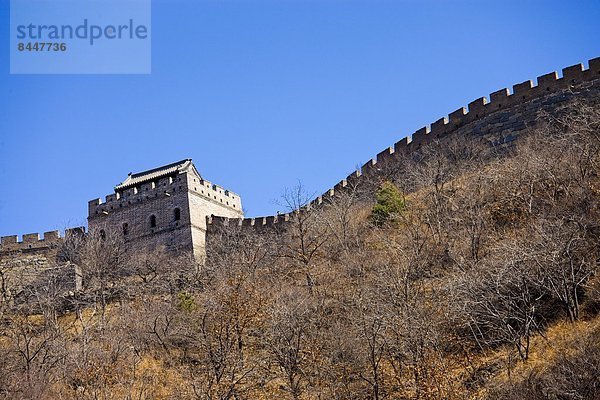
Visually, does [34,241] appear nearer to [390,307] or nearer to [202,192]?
[202,192]

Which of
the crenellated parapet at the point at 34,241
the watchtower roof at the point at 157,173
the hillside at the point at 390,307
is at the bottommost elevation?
the hillside at the point at 390,307

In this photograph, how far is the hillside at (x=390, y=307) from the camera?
52.5ft

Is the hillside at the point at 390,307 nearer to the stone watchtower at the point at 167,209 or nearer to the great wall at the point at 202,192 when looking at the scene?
the great wall at the point at 202,192

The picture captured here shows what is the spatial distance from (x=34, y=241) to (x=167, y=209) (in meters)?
7.40

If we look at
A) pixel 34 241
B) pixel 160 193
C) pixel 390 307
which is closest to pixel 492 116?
pixel 390 307

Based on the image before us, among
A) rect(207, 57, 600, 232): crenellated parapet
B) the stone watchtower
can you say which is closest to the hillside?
rect(207, 57, 600, 232): crenellated parapet

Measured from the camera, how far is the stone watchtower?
106ft

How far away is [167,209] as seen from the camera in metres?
33.0

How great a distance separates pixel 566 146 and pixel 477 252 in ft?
16.3

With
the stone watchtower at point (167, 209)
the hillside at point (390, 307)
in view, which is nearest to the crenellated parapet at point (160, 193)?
the stone watchtower at point (167, 209)

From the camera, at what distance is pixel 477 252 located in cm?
2039

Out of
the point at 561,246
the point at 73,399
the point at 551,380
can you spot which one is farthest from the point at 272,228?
the point at 551,380

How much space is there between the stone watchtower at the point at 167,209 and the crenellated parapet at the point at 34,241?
1309 mm

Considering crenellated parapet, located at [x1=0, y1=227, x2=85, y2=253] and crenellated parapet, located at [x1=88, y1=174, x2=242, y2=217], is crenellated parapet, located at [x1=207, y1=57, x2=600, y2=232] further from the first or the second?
crenellated parapet, located at [x1=0, y1=227, x2=85, y2=253]
